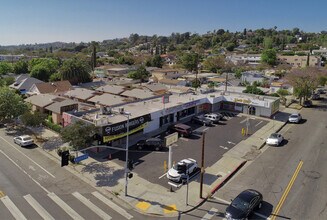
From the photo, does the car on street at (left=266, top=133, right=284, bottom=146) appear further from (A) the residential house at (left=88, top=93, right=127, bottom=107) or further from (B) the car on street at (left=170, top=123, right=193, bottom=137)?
(A) the residential house at (left=88, top=93, right=127, bottom=107)

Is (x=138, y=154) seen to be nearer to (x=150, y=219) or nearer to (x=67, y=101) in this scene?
(x=150, y=219)

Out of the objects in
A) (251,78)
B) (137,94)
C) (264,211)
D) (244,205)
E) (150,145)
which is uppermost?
(251,78)

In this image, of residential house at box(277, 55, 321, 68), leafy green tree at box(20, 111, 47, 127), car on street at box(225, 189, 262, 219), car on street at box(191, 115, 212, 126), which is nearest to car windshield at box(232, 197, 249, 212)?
car on street at box(225, 189, 262, 219)

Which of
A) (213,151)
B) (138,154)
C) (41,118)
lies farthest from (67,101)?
(213,151)

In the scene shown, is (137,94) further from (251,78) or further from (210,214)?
(251,78)

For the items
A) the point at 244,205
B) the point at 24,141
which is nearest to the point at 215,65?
the point at 24,141

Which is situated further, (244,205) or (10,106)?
(10,106)

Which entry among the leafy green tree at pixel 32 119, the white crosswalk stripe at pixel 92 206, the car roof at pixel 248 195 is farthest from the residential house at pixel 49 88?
the car roof at pixel 248 195
